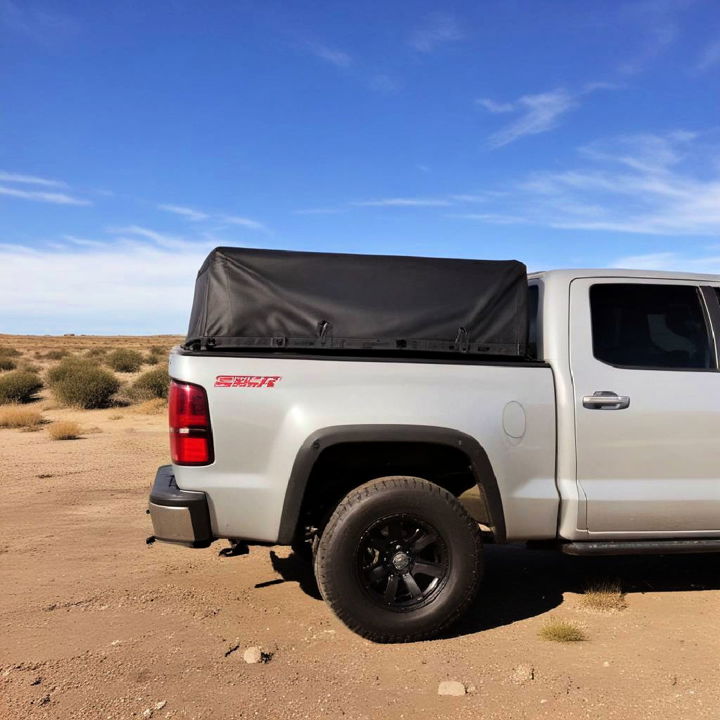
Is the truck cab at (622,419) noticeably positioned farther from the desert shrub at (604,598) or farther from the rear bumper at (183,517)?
the rear bumper at (183,517)

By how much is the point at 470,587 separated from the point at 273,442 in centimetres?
138

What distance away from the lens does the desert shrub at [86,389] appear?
63.2 feet

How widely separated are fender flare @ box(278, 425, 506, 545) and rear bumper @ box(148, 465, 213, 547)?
1.39 ft

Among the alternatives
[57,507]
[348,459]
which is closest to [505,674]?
[348,459]

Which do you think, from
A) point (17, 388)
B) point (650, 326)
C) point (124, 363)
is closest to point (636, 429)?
point (650, 326)

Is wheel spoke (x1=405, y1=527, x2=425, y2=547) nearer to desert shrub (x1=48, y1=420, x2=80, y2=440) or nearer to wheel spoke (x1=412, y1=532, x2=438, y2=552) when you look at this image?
wheel spoke (x1=412, y1=532, x2=438, y2=552)

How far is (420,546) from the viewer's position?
410 centimetres

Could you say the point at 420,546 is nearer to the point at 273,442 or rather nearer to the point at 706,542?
the point at 273,442

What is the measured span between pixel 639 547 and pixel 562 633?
678 mm

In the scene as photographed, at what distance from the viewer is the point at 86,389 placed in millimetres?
19297

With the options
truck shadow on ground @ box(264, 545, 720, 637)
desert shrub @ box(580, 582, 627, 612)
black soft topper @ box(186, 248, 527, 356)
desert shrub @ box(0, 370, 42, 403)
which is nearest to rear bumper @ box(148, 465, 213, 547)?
black soft topper @ box(186, 248, 527, 356)

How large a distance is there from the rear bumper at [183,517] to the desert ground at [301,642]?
606 millimetres

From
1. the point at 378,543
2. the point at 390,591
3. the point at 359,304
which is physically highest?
the point at 359,304

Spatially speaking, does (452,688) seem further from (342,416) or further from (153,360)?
(153,360)
